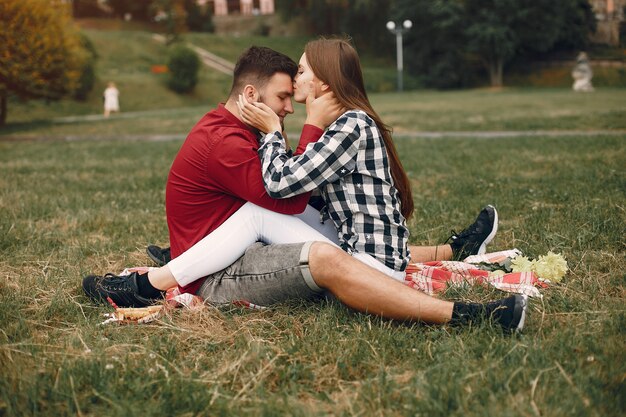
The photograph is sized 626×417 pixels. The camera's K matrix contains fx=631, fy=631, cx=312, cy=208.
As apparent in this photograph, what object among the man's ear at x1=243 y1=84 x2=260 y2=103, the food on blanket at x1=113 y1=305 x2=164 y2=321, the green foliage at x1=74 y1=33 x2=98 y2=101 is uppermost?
the green foliage at x1=74 y1=33 x2=98 y2=101

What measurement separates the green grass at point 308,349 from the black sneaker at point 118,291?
0.32 feet

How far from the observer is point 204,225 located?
348 cm

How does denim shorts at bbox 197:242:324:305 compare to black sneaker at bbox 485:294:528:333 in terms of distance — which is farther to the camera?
denim shorts at bbox 197:242:324:305

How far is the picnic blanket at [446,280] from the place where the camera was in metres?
3.32

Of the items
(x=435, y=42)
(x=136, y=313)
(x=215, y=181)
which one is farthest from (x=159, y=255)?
(x=435, y=42)

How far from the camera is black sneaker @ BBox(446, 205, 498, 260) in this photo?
4.36 m

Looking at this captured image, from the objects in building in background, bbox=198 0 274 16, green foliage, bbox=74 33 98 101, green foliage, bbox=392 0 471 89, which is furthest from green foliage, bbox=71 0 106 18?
green foliage, bbox=74 33 98 101

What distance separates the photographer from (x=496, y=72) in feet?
156

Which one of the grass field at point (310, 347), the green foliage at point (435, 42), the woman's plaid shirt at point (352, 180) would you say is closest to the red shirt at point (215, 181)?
the woman's plaid shirt at point (352, 180)

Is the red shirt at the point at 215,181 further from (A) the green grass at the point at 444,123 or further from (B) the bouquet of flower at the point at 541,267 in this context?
(A) the green grass at the point at 444,123

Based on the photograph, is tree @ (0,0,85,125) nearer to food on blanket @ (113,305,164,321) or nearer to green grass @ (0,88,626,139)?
green grass @ (0,88,626,139)

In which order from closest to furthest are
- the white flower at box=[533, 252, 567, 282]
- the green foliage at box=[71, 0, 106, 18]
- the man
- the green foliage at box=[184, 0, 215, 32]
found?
the man < the white flower at box=[533, 252, 567, 282] < the green foliage at box=[184, 0, 215, 32] < the green foliage at box=[71, 0, 106, 18]

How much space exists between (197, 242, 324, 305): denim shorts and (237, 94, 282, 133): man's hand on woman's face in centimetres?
63

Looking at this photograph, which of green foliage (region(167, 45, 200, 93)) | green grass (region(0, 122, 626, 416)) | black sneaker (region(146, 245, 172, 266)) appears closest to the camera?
green grass (region(0, 122, 626, 416))
